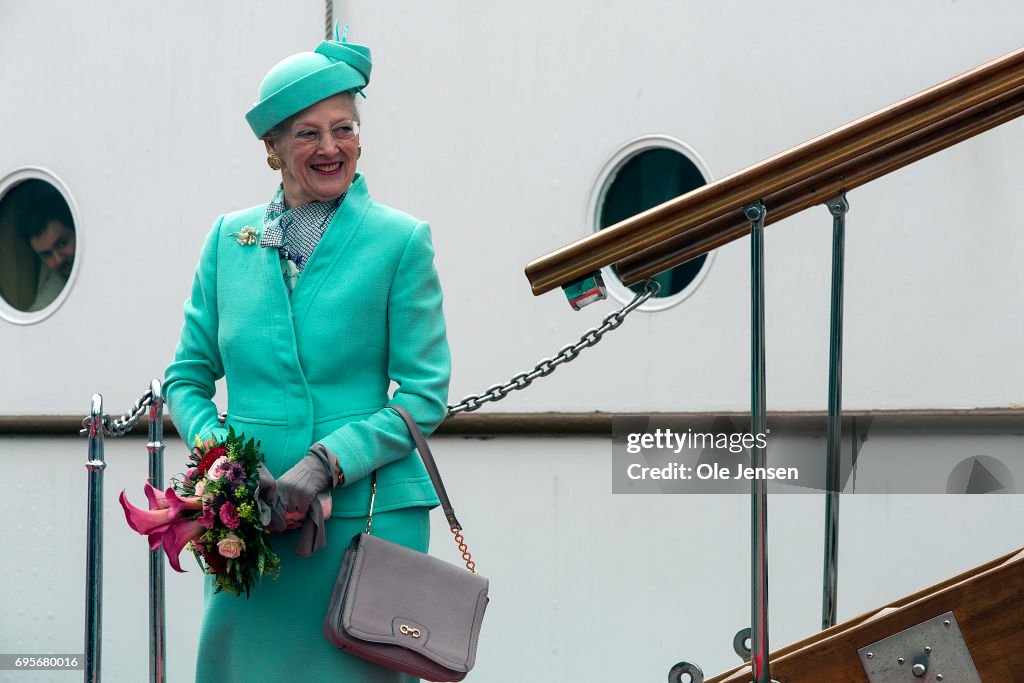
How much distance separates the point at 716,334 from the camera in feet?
11.7

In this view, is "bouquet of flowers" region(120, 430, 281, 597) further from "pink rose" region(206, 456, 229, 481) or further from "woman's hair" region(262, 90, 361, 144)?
"woman's hair" region(262, 90, 361, 144)

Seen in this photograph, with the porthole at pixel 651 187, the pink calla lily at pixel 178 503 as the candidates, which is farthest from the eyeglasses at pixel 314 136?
the porthole at pixel 651 187

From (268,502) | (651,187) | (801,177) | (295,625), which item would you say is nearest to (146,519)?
(268,502)

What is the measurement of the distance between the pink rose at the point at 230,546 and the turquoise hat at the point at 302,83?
2.21 ft

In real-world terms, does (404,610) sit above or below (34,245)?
below

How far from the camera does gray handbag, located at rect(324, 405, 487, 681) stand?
2137 mm

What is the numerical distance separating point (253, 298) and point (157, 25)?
2310 millimetres

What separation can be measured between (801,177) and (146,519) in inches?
42.9

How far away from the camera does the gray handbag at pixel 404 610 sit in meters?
2.14

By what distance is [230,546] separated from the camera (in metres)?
2.08

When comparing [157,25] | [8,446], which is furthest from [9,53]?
[8,446]

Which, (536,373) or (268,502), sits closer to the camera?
(268,502)

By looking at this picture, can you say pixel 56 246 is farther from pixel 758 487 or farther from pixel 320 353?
pixel 758 487

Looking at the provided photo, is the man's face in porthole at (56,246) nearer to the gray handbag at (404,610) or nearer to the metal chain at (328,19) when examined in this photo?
the metal chain at (328,19)
